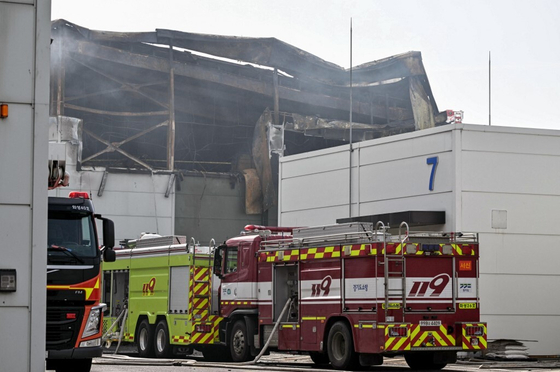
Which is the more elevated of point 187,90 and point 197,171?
point 187,90

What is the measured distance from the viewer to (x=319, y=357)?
2136 cm

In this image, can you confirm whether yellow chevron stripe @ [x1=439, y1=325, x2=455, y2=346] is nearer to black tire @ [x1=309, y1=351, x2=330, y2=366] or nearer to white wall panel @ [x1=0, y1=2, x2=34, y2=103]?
black tire @ [x1=309, y1=351, x2=330, y2=366]

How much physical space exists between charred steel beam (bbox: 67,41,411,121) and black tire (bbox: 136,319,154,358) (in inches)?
768

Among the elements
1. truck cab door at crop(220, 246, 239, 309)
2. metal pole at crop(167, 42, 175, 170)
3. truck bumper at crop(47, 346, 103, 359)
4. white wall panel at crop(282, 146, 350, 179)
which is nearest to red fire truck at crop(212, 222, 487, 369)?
truck cab door at crop(220, 246, 239, 309)

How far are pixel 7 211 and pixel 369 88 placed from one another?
1694 inches

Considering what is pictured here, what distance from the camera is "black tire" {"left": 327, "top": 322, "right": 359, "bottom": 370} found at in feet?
63.3

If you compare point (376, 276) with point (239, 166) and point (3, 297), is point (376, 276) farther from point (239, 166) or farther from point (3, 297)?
point (239, 166)

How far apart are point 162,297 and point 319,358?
19.3 ft

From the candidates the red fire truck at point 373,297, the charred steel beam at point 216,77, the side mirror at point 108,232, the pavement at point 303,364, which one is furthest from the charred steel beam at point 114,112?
the side mirror at point 108,232

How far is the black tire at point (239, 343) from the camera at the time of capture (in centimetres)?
2262

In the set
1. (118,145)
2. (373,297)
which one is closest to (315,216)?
(373,297)

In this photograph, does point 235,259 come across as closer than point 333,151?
Yes

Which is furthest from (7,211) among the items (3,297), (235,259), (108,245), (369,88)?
(369,88)

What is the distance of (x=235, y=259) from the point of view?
2353 centimetres
